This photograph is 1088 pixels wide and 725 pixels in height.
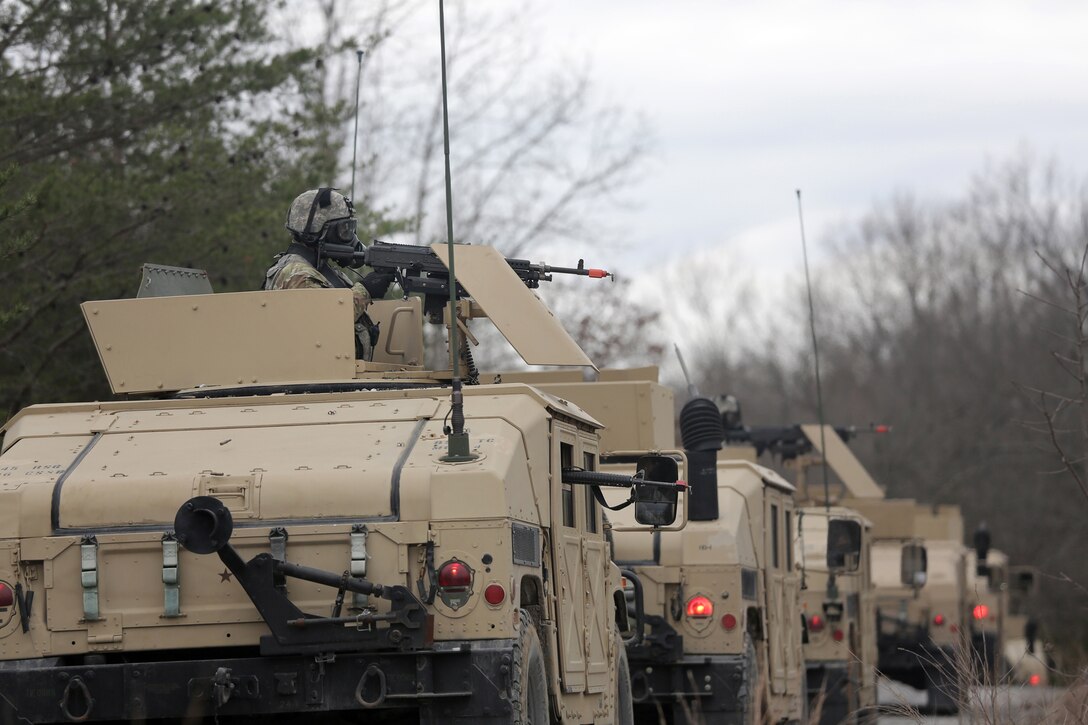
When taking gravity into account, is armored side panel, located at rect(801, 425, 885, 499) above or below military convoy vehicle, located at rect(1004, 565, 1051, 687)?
above

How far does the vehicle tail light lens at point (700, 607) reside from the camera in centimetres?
1235

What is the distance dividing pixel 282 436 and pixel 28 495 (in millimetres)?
1127

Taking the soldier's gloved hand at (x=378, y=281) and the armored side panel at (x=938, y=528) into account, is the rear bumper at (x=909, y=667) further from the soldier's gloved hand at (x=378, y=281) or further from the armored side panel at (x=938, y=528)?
the soldier's gloved hand at (x=378, y=281)

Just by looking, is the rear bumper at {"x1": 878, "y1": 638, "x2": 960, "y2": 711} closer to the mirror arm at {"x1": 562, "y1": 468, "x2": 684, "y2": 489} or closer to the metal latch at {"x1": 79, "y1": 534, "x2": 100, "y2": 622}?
the mirror arm at {"x1": 562, "y1": 468, "x2": 684, "y2": 489}

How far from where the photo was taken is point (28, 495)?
7891mm

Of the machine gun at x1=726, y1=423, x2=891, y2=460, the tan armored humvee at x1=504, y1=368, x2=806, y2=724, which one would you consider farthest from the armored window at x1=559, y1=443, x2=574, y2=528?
the machine gun at x1=726, y1=423, x2=891, y2=460

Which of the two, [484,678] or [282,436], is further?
[282,436]

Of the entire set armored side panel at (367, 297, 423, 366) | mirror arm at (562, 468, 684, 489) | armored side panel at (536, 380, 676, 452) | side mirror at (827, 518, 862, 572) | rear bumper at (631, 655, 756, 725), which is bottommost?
rear bumper at (631, 655, 756, 725)

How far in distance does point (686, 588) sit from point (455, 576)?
5.04 m

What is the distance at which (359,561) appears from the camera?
7609 mm

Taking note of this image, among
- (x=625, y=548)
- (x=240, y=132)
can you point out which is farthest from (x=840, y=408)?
(x=625, y=548)

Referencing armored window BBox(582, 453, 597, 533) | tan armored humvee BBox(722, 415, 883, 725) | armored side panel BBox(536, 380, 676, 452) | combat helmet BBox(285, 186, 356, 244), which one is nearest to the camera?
armored window BBox(582, 453, 597, 533)

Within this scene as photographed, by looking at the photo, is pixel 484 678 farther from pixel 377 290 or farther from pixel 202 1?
pixel 202 1

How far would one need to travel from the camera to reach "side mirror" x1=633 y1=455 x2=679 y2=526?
29.7 ft
